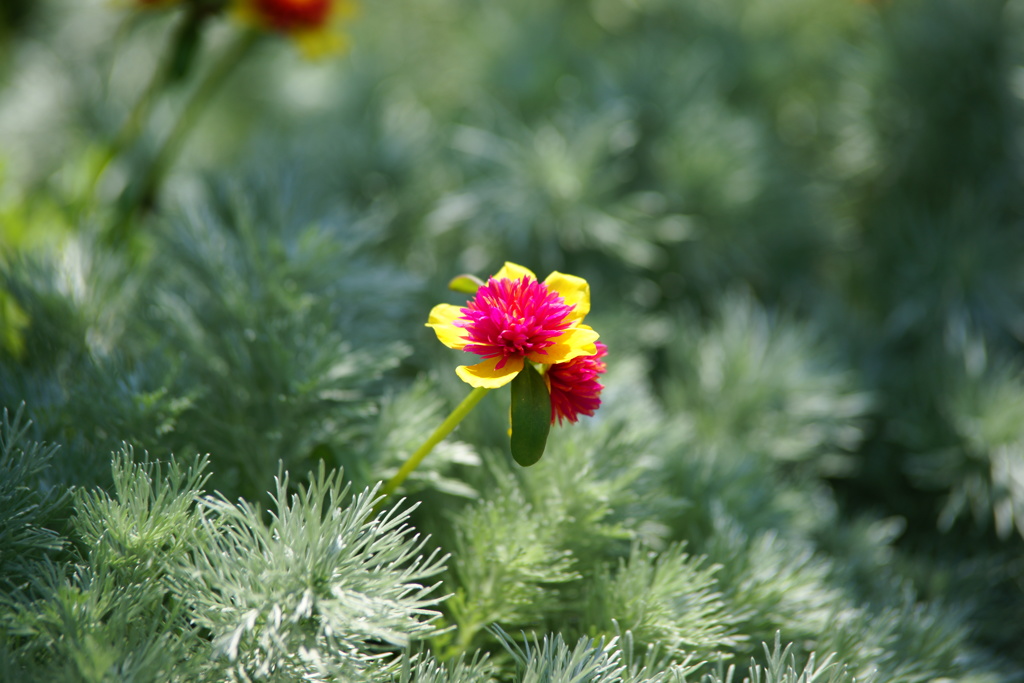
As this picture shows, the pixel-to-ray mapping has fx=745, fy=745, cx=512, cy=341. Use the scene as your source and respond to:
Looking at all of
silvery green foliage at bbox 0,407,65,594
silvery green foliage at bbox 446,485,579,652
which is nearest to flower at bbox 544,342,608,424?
silvery green foliage at bbox 446,485,579,652

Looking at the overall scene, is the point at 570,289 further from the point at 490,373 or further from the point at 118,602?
the point at 118,602

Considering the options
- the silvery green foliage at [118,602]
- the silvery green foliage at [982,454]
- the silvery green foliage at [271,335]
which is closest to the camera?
the silvery green foliage at [118,602]

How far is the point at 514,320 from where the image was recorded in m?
0.36

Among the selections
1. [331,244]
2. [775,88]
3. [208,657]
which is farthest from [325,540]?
[775,88]

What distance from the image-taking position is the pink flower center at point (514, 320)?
35 cm

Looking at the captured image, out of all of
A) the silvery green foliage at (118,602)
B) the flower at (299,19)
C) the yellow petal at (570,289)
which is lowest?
the silvery green foliage at (118,602)

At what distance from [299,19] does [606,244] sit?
34 cm

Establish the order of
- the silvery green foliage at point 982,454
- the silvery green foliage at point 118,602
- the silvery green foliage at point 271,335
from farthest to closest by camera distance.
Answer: the silvery green foliage at point 982,454 < the silvery green foliage at point 271,335 < the silvery green foliage at point 118,602

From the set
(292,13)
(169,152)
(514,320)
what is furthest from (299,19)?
(514,320)

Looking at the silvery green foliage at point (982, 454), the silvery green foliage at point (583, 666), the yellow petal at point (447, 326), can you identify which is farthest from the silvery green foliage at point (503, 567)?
the silvery green foliage at point (982, 454)

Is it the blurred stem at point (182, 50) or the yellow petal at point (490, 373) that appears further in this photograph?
the blurred stem at point (182, 50)

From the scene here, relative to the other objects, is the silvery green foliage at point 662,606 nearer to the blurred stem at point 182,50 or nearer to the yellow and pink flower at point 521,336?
the yellow and pink flower at point 521,336

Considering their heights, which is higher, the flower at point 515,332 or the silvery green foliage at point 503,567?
the flower at point 515,332

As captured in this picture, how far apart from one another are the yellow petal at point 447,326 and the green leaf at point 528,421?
0.13 ft
